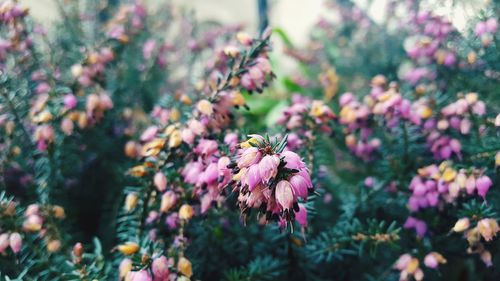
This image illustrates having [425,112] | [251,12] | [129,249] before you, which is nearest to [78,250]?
[129,249]

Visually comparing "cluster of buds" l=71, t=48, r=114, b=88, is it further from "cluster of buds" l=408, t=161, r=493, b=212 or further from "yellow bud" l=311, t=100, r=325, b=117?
"cluster of buds" l=408, t=161, r=493, b=212

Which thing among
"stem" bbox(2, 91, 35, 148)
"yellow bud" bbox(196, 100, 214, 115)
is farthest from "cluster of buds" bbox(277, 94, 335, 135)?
"stem" bbox(2, 91, 35, 148)

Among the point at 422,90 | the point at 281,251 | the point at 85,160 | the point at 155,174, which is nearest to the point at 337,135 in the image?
the point at 422,90

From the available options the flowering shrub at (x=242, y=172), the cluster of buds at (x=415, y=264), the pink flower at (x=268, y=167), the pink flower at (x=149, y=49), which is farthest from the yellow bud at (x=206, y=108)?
the pink flower at (x=149, y=49)

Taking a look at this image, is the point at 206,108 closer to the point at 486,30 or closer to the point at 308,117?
the point at 308,117

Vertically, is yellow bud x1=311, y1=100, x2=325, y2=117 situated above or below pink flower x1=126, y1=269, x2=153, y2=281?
above

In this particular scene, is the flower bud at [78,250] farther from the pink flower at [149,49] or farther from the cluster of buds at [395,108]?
the pink flower at [149,49]

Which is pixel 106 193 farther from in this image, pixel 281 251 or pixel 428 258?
pixel 428 258
